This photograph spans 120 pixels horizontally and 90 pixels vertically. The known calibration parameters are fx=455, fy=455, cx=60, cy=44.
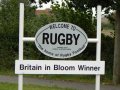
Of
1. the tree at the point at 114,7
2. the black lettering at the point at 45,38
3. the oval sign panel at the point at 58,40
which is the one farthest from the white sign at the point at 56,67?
the tree at the point at 114,7

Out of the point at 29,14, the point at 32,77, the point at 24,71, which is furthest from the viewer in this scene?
the point at 29,14

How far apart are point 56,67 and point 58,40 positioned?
0.55m

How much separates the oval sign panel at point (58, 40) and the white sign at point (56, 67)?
0.58 ft

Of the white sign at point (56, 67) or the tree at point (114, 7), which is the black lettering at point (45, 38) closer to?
the white sign at point (56, 67)

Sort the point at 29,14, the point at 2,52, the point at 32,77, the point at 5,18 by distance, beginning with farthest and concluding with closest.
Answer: the point at 29,14, the point at 5,18, the point at 2,52, the point at 32,77

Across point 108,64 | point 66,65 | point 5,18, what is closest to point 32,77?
point 108,64

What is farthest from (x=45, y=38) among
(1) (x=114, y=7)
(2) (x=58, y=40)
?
(1) (x=114, y=7)

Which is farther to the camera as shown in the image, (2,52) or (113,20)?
(2,52)

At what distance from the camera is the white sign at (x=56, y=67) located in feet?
29.9

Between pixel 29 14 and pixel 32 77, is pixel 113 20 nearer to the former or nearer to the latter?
pixel 32 77

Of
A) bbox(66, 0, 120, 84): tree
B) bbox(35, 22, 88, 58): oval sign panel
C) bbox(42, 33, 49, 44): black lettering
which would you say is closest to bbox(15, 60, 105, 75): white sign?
bbox(35, 22, 88, 58): oval sign panel

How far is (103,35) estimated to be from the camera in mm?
20359

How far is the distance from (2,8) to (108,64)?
7798mm

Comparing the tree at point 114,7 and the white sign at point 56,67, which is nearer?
the white sign at point 56,67
